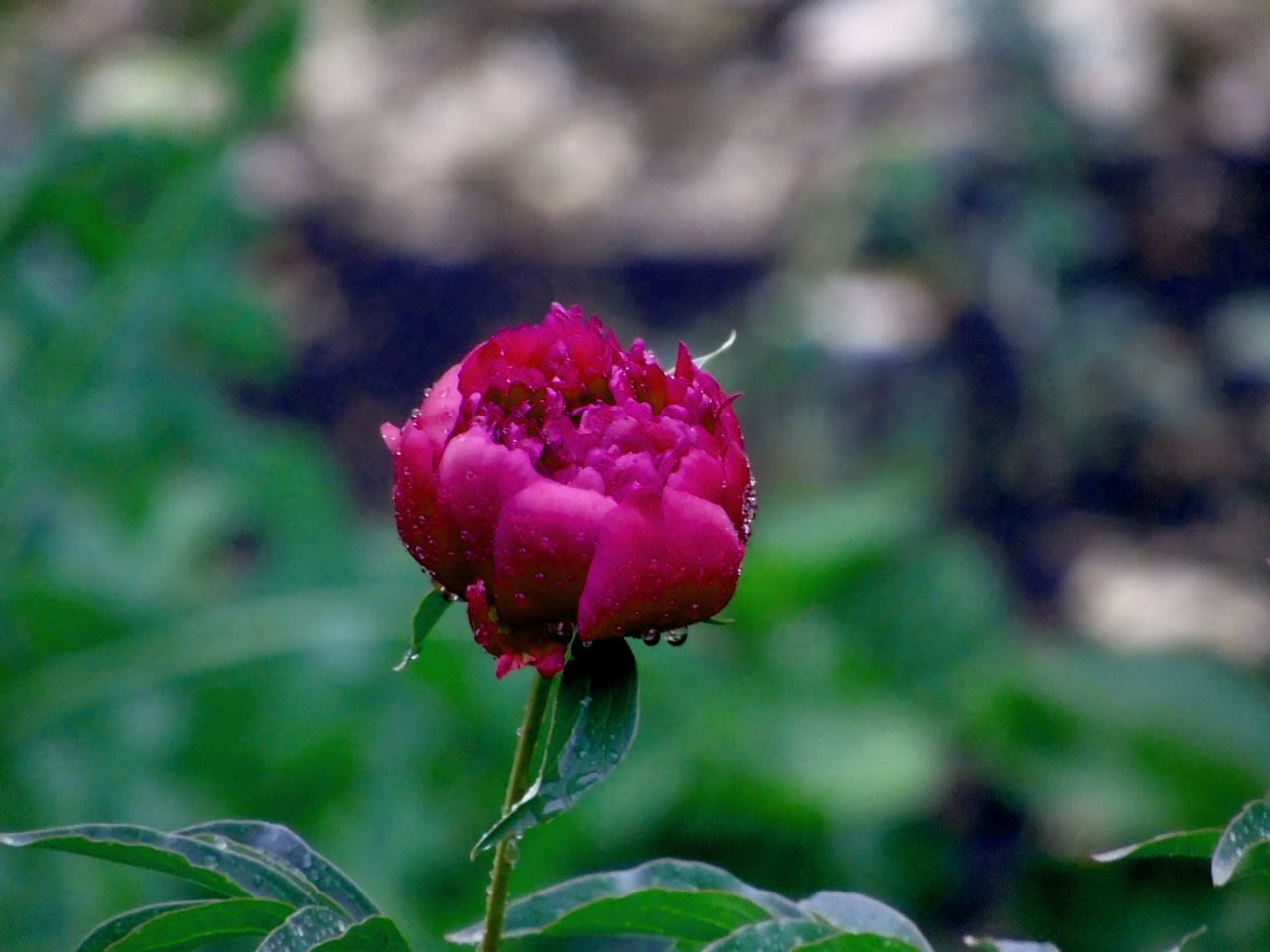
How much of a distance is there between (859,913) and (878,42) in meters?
3.76

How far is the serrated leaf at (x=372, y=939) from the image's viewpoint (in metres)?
0.63

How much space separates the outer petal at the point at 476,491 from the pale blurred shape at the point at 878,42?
140 inches

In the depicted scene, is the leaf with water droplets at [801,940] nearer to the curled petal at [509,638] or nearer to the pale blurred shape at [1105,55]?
the curled petal at [509,638]

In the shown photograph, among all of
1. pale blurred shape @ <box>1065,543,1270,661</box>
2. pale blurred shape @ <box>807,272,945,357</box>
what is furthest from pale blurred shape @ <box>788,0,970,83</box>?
pale blurred shape @ <box>1065,543,1270,661</box>

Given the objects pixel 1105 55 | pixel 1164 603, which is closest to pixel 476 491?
pixel 1164 603

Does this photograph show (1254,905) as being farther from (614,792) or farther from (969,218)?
(969,218)

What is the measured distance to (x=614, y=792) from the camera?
8.05 ft

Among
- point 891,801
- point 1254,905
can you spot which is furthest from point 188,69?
point 1254,905

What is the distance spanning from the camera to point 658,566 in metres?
0.63

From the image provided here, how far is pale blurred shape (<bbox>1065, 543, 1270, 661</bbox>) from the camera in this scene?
119 inches

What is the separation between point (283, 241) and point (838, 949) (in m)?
3.93

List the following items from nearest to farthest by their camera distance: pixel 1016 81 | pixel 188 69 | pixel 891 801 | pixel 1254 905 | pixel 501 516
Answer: pixel 501 516
pixel 1254 905
pixel 891 801
pixel 1016 81
pixel 188 69

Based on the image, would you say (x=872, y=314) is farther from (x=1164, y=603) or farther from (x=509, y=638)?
(x=509, y=638)

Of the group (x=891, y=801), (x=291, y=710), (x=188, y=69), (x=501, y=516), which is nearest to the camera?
(x=501, y=516)
